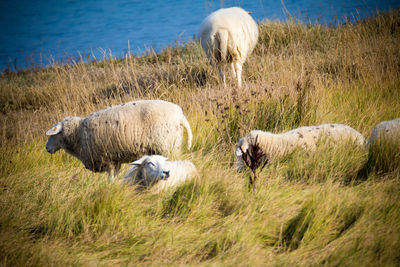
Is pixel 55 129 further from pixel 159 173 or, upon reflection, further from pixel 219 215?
pixel 219 215

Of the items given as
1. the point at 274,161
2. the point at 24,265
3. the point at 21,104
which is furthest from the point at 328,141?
the point at 21,104

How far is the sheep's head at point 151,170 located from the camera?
2587mm

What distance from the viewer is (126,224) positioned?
2238mm

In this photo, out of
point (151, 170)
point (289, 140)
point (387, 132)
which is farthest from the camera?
point (289, 140)

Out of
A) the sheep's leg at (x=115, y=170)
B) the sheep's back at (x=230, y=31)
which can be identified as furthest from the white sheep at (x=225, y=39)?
the sheep's leg at (x=115, y=170)

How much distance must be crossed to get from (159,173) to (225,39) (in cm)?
378

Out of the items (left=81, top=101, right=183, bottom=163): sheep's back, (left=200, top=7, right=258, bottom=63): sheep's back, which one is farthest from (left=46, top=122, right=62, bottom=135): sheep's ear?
(left=200, top=7, right=258, bottom=63): sheep's back

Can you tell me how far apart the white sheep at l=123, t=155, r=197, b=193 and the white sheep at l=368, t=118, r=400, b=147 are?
1.60 meters

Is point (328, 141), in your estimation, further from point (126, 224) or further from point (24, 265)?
point (24, 265)

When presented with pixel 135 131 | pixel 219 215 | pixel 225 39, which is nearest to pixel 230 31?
pixel 225 39

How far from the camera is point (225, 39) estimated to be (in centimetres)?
574

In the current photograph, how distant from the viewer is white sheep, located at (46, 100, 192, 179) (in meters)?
3.26

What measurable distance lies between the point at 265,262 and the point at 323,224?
50cm

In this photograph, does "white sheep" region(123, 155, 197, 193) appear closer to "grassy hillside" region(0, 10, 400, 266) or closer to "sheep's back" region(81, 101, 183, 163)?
"grassy hillside" region(0, 10, 400, 266)
